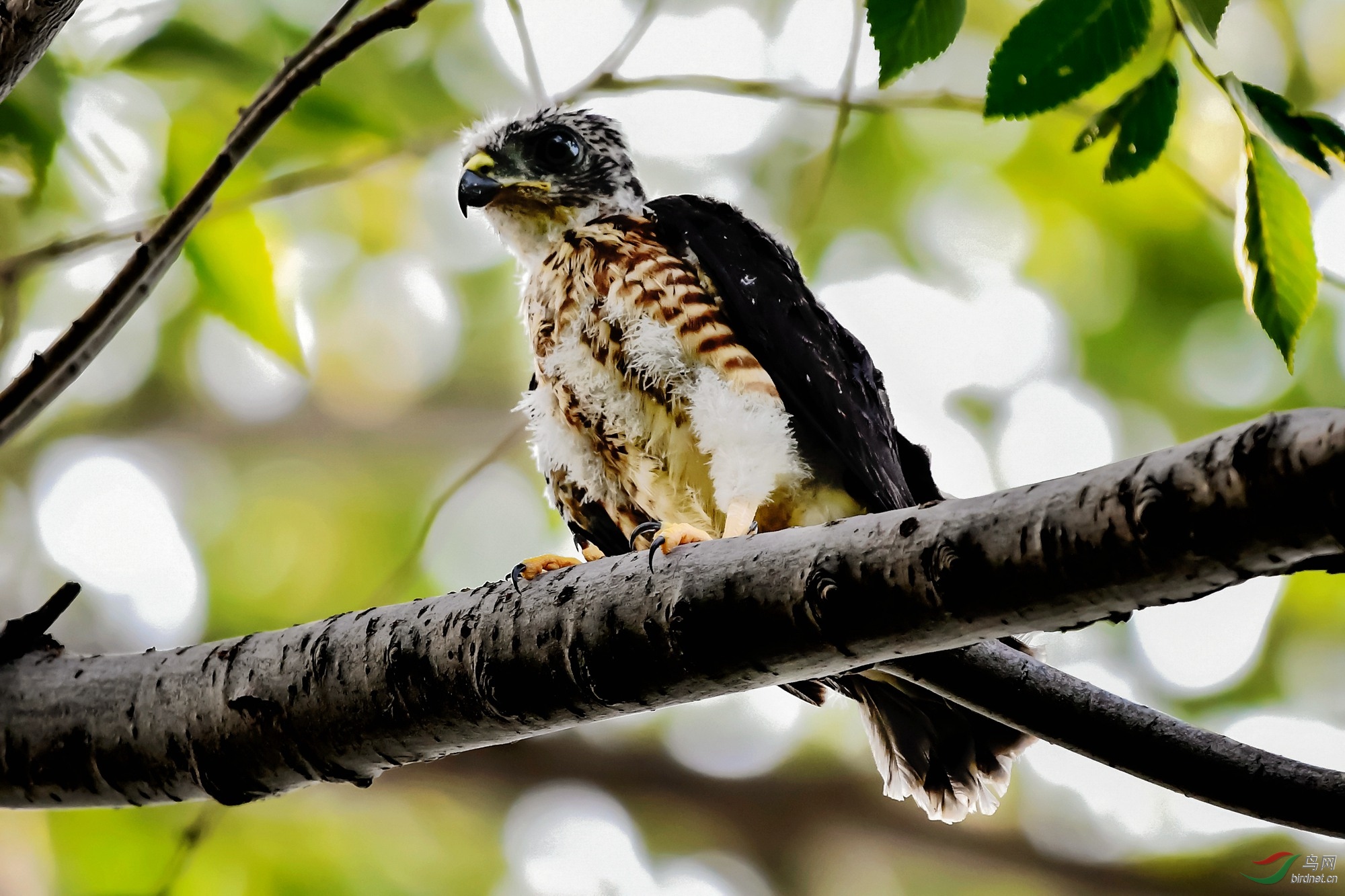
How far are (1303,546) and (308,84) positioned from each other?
75.5 inches

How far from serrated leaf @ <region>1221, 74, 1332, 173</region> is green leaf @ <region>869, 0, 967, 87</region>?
419 mm

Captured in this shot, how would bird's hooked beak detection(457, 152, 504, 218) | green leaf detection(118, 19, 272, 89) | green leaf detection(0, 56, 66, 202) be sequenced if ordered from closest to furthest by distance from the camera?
green leaf detection(0, 56, 66, 202)
green leaf detection(118, 19, 272, 89)
bird's hooked beak detection(457, 152, 504, 218)

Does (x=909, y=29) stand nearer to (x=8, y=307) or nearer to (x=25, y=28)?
(x=25, y=28)

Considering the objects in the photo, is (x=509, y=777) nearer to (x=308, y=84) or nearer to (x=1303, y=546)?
(x=308, y=84)

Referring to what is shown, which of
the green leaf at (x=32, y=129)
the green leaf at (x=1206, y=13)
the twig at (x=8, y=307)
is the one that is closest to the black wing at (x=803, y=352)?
the green leaf at (x=1206, y=13)

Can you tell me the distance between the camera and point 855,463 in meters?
2.90

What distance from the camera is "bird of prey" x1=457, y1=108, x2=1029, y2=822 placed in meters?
2.91

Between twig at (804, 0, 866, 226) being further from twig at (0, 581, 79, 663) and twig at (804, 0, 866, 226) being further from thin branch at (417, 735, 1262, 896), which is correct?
thin branch at (417, 735, 1262, 896)

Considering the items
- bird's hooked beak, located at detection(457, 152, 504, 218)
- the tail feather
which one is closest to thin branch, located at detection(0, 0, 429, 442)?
bird's hooked beak, located at detection(457, 152, 504, 218)

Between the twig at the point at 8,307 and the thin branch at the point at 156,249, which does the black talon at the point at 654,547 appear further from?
→ the twig at the point at 8,307

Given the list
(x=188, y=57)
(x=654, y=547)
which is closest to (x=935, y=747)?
(x=654, y=547)

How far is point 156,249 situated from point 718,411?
142 cm

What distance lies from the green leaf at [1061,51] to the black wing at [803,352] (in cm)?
137

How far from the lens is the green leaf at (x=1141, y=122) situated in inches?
67.7
